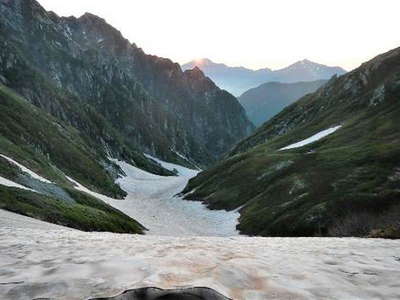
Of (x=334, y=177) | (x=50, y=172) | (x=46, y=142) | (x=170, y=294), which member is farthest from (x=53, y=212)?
(x=46, y=142)

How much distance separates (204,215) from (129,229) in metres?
30.9

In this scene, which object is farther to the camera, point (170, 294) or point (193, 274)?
point (193, 274)

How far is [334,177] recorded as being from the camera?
6894cm

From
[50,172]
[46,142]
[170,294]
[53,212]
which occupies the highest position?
[46,142]

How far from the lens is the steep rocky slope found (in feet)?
173

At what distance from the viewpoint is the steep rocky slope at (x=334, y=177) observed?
52.8m

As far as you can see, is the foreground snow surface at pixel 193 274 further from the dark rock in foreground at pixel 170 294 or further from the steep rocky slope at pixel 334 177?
the steep rocky slope at pixel 334 177

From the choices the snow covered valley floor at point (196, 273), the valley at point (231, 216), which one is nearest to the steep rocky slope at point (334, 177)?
the valley at point (231, 216)

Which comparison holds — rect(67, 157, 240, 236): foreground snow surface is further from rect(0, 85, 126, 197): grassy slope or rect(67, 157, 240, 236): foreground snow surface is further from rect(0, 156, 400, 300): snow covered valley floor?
rect(0, 156, 400, 300): snow covered valley floor

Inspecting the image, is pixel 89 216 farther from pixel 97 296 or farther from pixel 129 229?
pixel 97 296

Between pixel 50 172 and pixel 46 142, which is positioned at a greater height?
pixel 46 142

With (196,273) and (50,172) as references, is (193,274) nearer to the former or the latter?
(196,273)

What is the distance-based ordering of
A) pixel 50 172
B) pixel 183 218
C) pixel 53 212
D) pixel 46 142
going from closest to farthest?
1. pixel 53 212
2. pixel 50 172
3. pixel 183 218
4. pixel 46 142

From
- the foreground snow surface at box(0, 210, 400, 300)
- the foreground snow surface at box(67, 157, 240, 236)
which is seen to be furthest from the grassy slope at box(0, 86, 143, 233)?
the foreground snow surface at box(0, 210, 400, 300)
